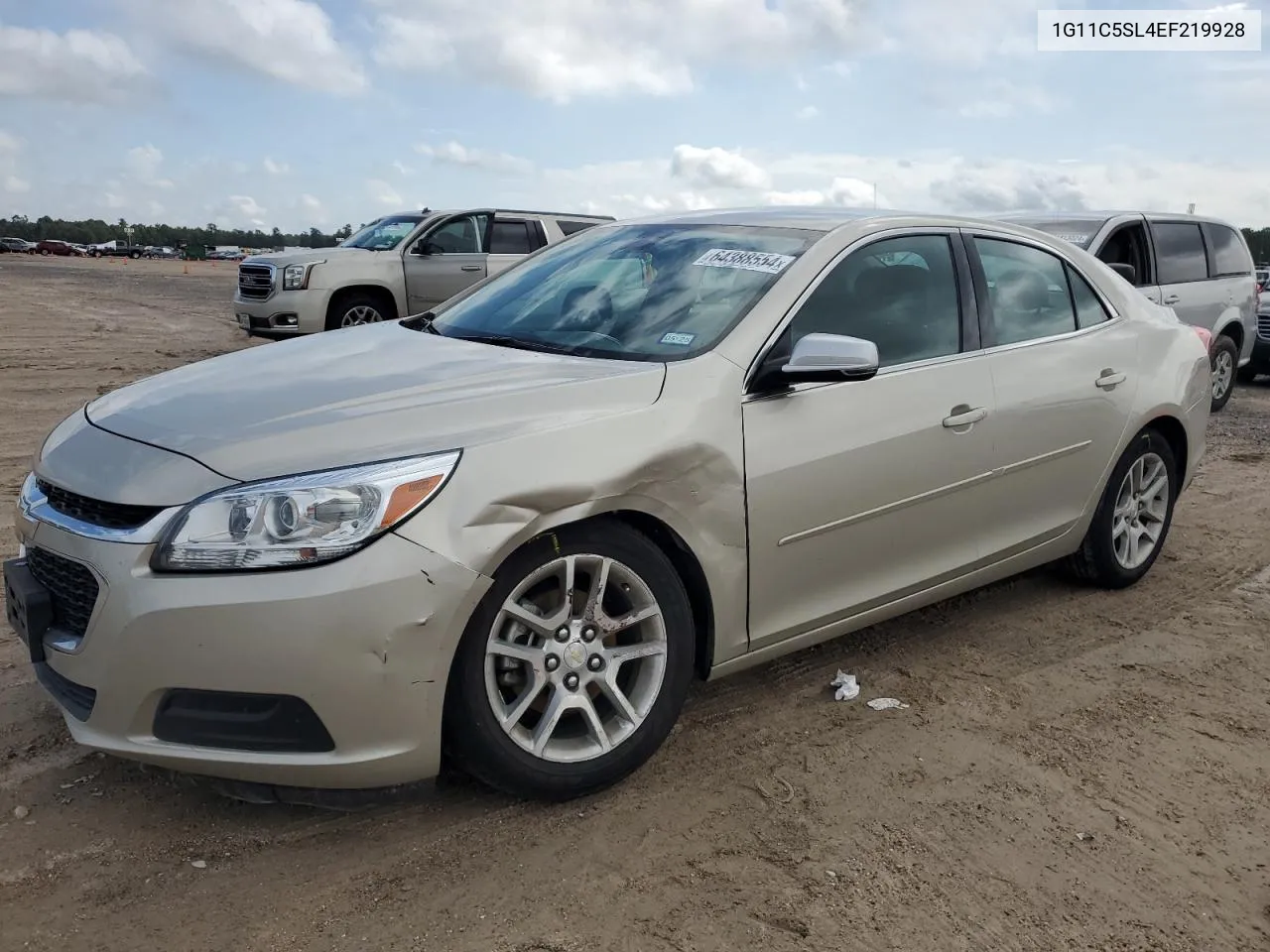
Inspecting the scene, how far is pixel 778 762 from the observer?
3314 millimetres

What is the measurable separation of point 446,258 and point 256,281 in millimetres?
2205

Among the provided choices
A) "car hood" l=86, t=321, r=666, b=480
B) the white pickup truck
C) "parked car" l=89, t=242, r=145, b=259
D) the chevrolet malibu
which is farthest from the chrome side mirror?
"parked car" l=89, t=242, r=145, b=259

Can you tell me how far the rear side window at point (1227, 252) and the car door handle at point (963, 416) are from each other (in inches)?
321

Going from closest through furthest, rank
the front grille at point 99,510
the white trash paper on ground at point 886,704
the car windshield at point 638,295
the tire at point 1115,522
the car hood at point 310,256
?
the front grille at point 99,510
the car windshield at point 638,295
the white trash paper on ground at point 886,704
the tire at point 1115,522
the car hood at point 310,256

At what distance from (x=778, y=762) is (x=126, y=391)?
2333 mm

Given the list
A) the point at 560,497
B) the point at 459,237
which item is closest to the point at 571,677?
the point at 560,497

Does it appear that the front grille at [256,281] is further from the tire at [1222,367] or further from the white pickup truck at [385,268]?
the tire at [1222,367]

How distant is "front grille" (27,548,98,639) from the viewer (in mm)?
2646

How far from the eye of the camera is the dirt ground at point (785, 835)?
2525mm

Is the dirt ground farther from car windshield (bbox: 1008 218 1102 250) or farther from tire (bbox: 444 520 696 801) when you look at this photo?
car windshield (bbox: 1008 218 1102 250)

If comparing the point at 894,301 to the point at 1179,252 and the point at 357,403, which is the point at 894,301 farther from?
the point at 1179,252

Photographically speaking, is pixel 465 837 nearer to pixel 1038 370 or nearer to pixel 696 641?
pixel 696 641

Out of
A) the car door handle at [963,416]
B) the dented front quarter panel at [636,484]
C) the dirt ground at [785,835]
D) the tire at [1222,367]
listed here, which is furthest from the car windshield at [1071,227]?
the dented front quarter panel at [636,484]

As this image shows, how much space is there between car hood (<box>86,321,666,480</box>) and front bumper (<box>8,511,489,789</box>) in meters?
0.29
